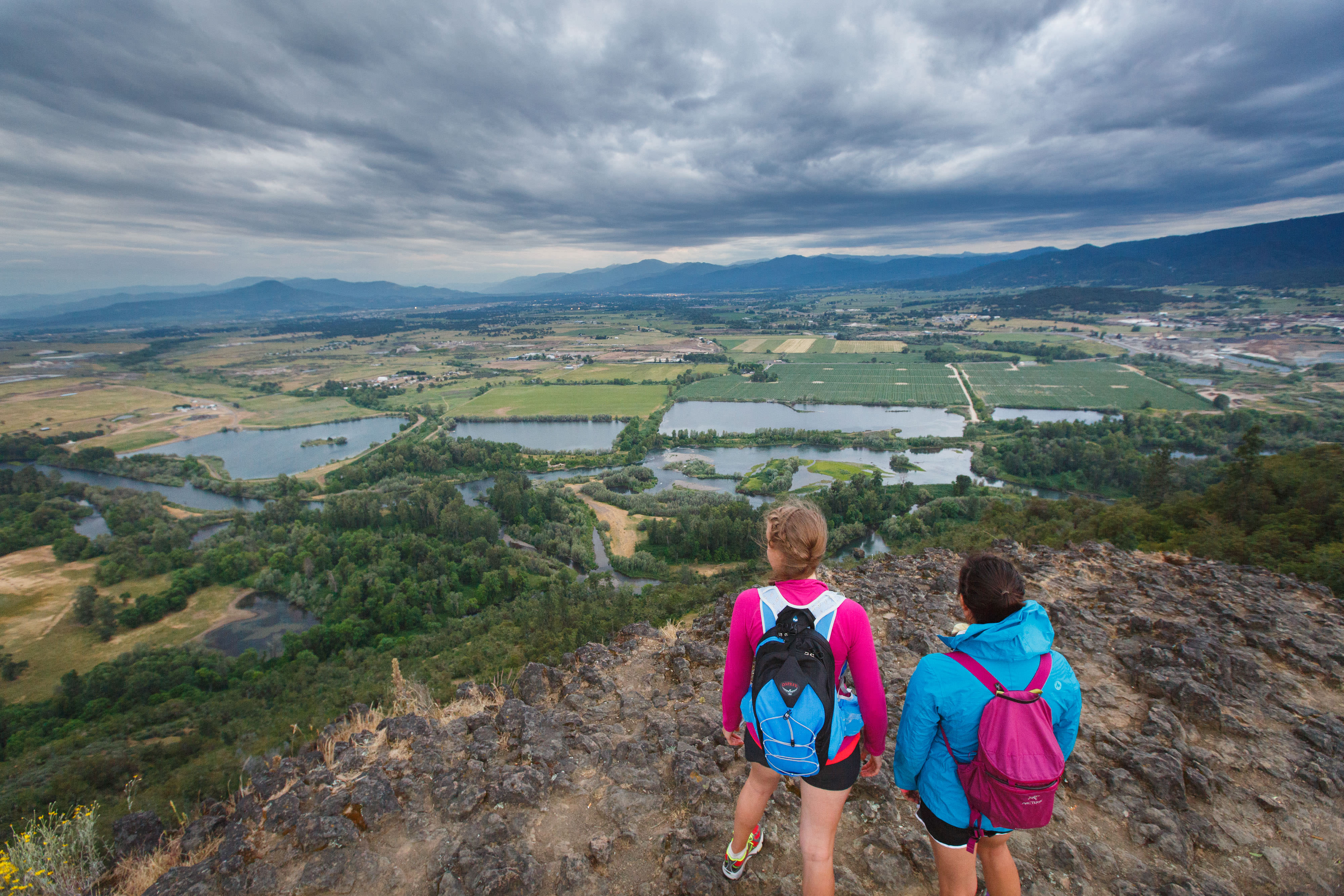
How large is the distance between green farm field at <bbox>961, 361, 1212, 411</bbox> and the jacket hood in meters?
88.8

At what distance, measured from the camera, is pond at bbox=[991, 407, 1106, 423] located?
232 ft

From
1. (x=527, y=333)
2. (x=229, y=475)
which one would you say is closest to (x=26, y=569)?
(x=229, y=475)

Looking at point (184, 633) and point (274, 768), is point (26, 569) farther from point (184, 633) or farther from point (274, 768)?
point (274, 768)

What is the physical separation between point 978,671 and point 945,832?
1.21 m

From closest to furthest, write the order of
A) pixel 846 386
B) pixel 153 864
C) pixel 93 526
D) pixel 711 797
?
1. pixel 153 864
2. pixel 711 797
3. pixel 93 526
4. pixel 846 386

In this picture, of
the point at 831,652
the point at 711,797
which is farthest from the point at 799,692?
the point at 711,797

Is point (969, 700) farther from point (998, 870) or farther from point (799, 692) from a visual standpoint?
point (998, 870)

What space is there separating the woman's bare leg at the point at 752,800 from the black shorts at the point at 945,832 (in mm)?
904

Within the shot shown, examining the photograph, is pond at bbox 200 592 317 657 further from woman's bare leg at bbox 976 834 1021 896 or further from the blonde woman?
woman's bare leg at bbox 976 834 1021 896

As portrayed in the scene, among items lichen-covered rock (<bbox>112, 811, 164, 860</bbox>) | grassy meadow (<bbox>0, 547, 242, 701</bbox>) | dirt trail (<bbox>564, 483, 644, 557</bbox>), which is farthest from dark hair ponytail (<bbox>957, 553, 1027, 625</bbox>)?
grassy meadow (<bbox>0, 547, 242, 701</bbox>)

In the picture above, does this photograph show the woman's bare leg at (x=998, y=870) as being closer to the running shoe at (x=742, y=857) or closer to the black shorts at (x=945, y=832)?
the black shorts at (x=945, y=832)

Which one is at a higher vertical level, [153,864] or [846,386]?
[153,864]

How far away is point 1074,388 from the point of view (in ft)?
285

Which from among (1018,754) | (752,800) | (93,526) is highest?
(1018,754)
